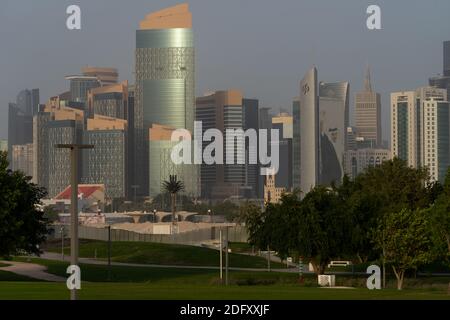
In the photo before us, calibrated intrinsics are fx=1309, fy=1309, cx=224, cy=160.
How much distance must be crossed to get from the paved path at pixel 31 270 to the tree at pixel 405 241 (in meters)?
23.7

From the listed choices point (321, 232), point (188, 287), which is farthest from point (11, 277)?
point (188, 287)

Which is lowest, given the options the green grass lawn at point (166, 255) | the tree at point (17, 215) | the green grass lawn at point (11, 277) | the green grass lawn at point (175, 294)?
the green grass lawn at point (166, 255)

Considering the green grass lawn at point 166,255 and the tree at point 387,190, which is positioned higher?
the tree at point 387,190

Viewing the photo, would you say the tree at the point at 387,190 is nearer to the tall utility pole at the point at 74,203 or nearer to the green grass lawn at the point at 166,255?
the green grass lawn at the point at 166,255

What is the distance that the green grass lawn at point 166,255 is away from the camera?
133 meters

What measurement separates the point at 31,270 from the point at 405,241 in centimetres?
3341

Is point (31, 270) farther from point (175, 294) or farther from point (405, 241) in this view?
point (175, 294)

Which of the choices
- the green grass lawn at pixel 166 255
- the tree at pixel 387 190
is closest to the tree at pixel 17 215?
the tree at pixel 387 190

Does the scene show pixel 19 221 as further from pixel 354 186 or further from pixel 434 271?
pixel 354 186

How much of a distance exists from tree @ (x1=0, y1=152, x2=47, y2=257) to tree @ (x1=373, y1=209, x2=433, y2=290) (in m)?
25.4

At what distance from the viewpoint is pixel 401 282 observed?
89.9m

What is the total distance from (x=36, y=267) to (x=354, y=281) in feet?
105

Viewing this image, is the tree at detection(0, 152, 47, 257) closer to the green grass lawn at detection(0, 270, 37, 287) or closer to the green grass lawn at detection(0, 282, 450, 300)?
the green grass lawn at detection(0, 270, 37, 287)
